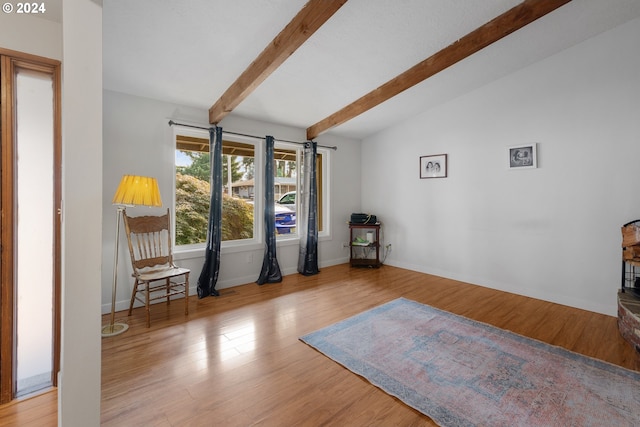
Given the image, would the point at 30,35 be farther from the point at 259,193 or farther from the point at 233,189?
the point at 259,193

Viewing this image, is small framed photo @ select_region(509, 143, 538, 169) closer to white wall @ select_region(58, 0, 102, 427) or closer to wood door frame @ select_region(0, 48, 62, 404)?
white wall @ select_region(58, 0, 102, 427)

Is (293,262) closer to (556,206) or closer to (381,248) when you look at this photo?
(381,248)

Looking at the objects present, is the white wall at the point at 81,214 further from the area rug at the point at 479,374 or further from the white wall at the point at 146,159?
the white wall at the point at 146,159

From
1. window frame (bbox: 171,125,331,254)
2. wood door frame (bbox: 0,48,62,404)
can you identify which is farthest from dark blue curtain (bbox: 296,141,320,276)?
wood door frame (bbox: 0,48,62,404)

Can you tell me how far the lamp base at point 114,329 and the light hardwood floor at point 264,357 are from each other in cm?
7

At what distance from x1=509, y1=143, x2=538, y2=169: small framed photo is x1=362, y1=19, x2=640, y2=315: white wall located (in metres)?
0.07

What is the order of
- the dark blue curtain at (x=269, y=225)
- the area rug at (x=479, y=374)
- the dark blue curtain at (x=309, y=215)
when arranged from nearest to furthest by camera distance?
the area rug at (x=479, y=374)
the dark blue curtain at (x=269, y=225)
the dark blue curtain at (x=309, y=215)

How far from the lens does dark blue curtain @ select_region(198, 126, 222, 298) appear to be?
345 cm

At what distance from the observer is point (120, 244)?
9.80ft

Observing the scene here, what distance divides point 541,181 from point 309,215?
312 centimetres

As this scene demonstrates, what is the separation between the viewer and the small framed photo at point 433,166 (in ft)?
Answer: 14.1

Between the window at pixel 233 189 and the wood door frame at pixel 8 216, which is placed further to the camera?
the window at pixel 233 189

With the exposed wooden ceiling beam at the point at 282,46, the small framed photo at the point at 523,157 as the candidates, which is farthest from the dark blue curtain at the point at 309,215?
the small framed photo at the point at 523,157

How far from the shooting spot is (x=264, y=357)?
7.07 ft
